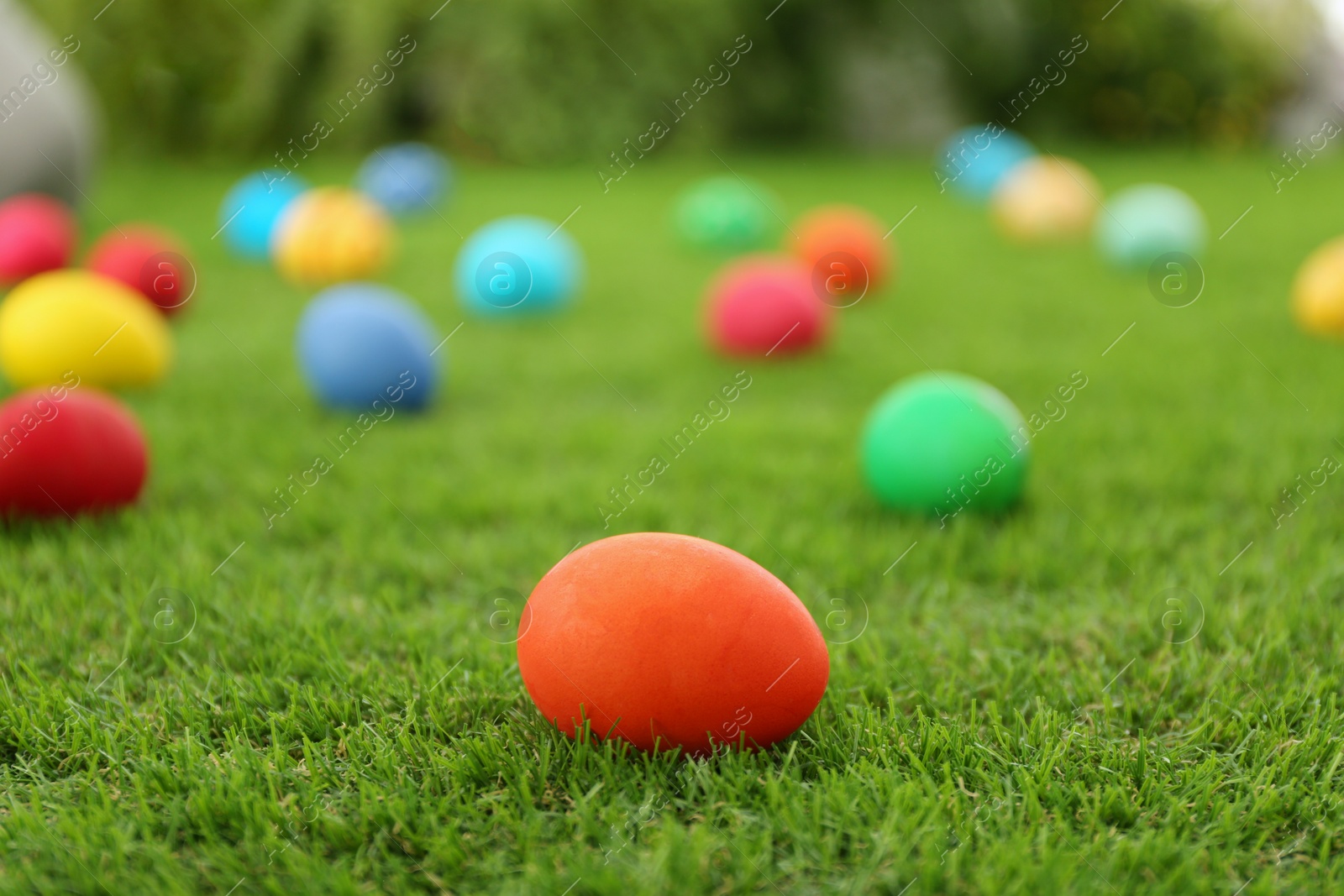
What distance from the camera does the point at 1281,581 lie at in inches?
95.9

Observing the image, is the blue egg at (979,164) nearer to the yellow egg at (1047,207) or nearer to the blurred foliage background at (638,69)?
the yellow egg at (1047,207)

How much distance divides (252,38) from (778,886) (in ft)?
44.6

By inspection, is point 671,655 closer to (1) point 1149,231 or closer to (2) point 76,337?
(2) point 76,337

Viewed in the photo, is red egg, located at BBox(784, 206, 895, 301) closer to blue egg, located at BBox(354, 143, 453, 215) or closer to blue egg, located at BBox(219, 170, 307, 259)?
blue egg, located at BBox(219, 170, 307, 259)

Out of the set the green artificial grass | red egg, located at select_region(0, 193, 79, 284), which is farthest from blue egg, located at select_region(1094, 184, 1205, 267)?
red egg, located at select_region(0, 193, 79, 284)

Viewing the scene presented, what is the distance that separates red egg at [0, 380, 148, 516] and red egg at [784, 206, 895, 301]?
3.78m

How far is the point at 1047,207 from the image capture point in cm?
773

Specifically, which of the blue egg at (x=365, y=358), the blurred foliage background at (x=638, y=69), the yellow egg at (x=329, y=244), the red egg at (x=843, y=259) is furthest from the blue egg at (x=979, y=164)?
the blue egg at (x=365, y=358)

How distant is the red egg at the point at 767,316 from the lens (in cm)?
462

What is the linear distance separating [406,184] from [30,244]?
4220 mm

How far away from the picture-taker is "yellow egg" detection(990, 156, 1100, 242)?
7.73 metres

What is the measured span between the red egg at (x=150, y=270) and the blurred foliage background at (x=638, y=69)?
24.7 ft

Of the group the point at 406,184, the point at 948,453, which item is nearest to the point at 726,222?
the point at 406,184

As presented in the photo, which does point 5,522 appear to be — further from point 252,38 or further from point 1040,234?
point 252,38
